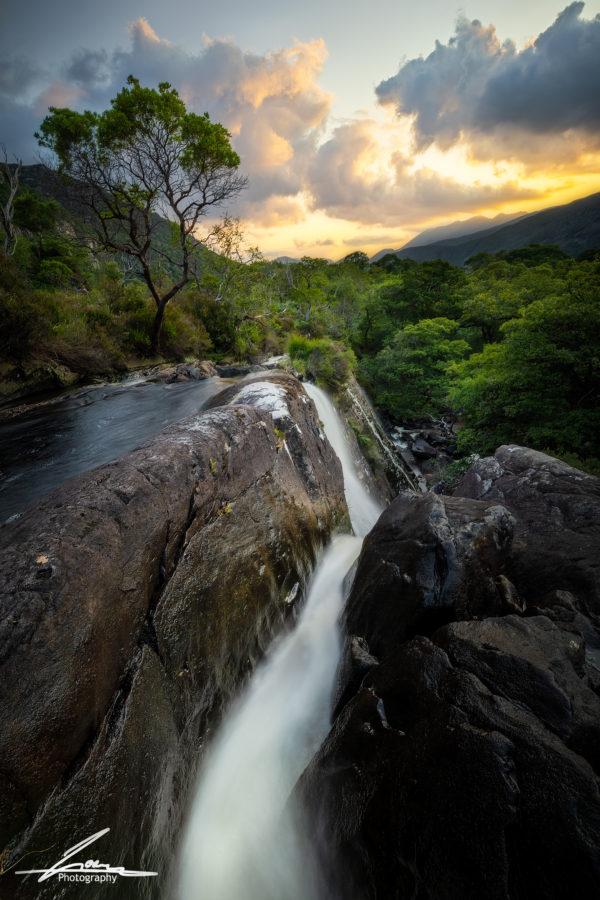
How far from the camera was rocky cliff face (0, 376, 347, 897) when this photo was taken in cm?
178

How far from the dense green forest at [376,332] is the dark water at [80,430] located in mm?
2474

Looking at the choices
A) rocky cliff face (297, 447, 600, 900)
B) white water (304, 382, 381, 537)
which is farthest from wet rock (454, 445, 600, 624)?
white water (304, 382, 381, 537)

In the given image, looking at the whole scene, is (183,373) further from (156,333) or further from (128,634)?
(128,634)

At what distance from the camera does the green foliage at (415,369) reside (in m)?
17.4

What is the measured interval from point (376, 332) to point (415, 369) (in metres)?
8.39

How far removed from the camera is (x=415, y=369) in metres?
17.5

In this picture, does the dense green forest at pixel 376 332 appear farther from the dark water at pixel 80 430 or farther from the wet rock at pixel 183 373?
the dark water at pixel 80 430

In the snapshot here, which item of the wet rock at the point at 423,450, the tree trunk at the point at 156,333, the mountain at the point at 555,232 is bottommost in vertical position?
the wet rock at the point at 423,450

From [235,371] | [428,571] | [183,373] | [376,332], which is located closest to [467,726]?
[428,571]

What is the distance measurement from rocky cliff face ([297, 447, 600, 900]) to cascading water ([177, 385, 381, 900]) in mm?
408

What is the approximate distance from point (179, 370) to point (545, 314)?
38.3 ft

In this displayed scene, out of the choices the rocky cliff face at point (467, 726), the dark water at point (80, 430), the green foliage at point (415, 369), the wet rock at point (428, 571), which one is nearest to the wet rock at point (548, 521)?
the rocky cliff face at point (467, 726)

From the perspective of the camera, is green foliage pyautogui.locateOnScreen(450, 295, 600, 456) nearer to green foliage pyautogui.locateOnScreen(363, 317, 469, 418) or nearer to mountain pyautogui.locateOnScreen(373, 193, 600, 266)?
green foliage pyautogui.locateOnScreen(363, 317, 469, 418)

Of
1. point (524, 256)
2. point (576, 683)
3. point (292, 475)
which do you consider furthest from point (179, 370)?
point (524, 256)
